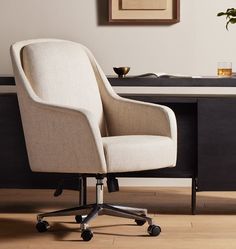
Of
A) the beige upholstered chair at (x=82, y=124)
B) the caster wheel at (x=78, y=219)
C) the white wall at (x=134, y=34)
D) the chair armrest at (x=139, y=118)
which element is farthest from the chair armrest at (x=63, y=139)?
the white wall at (x=134, y=34)


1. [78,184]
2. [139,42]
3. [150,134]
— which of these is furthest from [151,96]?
[139,42]

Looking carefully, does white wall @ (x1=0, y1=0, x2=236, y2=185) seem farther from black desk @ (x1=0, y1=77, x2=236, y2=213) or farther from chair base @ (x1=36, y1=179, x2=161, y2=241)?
chair base @ (x1=36, y1=179, x2=161, y2=241)

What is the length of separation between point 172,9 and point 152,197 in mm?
1182

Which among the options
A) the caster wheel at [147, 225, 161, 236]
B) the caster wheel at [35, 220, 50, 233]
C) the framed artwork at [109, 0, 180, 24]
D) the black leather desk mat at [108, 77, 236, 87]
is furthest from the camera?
the framed artwork at [109, 0, 180, 24]

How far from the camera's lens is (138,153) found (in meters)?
3.21

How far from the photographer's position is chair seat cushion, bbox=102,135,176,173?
314cm

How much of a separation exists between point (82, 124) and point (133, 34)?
1617mm

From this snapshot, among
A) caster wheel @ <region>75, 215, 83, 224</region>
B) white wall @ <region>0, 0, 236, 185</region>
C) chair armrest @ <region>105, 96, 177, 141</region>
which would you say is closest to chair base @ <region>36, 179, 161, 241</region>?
caster wheel @ <region>75, 215, 83, 224</region>

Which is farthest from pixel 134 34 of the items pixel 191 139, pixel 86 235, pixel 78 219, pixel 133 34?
pixel 86 235

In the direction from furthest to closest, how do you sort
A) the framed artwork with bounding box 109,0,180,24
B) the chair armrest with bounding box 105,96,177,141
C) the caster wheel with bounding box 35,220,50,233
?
1. the framed artwork with bounding box 109,0,180,24
2. the chair armrest with bounding box 105,96,177,141
3. the caster wheel with bounding box 35,220,50,233

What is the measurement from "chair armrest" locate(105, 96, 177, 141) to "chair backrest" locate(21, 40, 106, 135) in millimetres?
71

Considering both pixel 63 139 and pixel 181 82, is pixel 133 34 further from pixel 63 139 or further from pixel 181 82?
pixel 63 139

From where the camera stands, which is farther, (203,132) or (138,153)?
(203,132)

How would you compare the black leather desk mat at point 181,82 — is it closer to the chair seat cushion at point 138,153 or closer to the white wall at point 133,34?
the chair seat cushion at point 138,153
